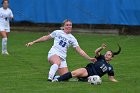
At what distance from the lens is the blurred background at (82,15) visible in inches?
1008

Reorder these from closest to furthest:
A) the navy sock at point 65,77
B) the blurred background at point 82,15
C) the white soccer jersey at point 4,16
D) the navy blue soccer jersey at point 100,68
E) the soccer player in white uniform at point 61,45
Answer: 1. the navy sock at point 65,77
2. the navy blue soccer jersey at point 100,68
3. the soccer player in white uniform at point 61,45
4. the white soccer jersey at point 4,16
5. the blurred background at point 82,15

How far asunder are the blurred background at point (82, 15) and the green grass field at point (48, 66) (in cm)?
103

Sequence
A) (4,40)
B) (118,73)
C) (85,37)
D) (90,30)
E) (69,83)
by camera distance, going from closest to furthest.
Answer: (69,83), (118,73), (4,40), (85,37), (90,30)

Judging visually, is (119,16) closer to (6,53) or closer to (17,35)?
(17,35)

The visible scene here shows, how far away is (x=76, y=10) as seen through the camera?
26.2m

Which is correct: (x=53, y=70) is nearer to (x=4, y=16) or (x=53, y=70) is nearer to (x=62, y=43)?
(x=62, y=43)

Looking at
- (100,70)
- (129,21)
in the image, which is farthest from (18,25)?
(100,70)

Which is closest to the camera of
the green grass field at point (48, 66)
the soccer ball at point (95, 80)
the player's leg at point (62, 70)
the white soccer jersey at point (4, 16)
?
the green grass field at point (48, 66)

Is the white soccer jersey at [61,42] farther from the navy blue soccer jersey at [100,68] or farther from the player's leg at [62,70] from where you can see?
the navy blue soccer jersey at [100,68]

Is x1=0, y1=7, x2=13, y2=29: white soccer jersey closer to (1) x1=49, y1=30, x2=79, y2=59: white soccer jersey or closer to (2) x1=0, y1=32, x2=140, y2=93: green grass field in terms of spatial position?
(2) x1=0, y1=32, x2=140, y2=93: green grass field

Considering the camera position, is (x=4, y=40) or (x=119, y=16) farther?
(x=119, y=16)

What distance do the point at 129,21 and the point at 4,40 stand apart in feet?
29.0

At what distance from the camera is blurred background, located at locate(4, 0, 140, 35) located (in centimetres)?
2561

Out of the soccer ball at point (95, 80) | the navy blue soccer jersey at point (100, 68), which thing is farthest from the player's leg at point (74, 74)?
the soccer ball at point (95, 80)
